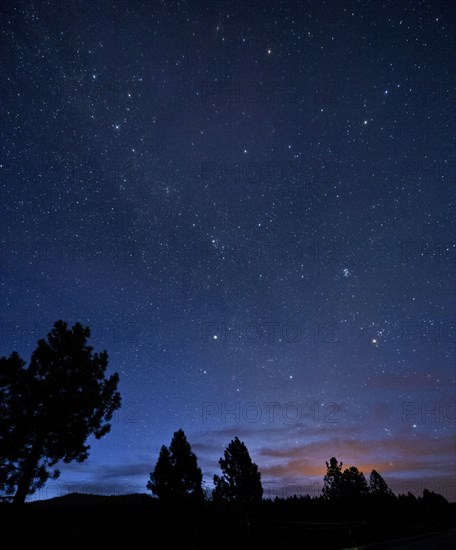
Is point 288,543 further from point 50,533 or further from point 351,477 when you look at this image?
point 351,477

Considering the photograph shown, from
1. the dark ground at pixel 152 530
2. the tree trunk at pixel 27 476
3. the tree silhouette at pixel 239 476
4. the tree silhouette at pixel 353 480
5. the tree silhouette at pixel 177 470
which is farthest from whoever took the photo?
the tree silhouette at pixel 353 480

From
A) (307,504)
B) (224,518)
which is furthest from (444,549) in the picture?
(307,504)

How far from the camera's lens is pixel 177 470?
97.3 ft

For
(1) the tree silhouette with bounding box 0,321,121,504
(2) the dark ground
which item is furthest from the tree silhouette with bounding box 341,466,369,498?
(1) the tree silhouette with bounding box 0,321,121,504

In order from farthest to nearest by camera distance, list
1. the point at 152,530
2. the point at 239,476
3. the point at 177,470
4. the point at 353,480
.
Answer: the point at 353,480 → the point at 239,476 → the point at 177,470 → the point at 152,530

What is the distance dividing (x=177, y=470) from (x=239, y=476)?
375 inches

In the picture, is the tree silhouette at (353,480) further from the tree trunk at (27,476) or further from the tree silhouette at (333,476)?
the tree trunk at (27,476)

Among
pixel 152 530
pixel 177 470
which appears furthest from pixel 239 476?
pixel 152 530

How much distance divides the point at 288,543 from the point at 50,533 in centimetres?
886

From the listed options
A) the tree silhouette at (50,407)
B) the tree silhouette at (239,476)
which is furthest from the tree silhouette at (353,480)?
the tree silhouette at (50,407)

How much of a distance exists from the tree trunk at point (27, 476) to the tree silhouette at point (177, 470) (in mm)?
17829

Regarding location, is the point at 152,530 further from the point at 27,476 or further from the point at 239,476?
the point at 239,476

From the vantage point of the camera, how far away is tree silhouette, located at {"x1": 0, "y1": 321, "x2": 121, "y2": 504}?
1322 cm

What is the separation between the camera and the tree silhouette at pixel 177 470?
29.1 metres
